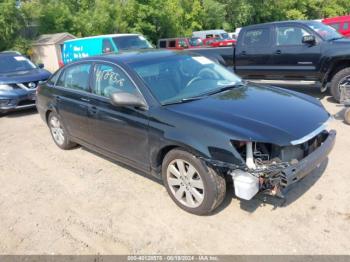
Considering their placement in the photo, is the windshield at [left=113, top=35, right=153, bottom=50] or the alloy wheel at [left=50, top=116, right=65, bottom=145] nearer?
the alloy wheel at [left=50, top=116, right=65, bottom=145]

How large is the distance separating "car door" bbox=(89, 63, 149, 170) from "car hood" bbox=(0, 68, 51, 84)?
5.10 m

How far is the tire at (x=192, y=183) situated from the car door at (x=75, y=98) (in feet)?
5.48

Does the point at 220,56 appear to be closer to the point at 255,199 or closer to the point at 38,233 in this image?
the point at 255,199

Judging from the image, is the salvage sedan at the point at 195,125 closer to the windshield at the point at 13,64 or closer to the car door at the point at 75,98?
the car door at the point at 75,98

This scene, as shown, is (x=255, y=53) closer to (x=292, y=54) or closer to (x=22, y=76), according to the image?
(x=292, y=54)

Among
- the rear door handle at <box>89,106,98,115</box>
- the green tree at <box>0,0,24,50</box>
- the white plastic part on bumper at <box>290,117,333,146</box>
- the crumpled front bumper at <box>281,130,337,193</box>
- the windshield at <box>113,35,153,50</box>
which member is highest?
the green tree at <box>0,0,24,50</box>

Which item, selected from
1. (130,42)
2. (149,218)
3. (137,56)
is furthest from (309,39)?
(130,42)

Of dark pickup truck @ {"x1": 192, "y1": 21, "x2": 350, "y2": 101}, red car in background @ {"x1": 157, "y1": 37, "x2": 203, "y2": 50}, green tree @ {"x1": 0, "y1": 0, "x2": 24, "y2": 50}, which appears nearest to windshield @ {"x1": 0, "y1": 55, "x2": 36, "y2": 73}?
dark pickup truck @ {"x1": 192, "y1": 21, "x2": 350, "y2": 101}

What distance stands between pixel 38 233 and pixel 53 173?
1.56 metres

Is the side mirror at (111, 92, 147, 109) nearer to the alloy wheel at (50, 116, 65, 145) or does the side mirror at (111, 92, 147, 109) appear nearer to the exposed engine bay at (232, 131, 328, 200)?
the exposed engine bay at (232, 131, 328, 200)

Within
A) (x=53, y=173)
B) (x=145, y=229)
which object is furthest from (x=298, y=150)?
(x=53, y=173)

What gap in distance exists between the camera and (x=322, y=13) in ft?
171

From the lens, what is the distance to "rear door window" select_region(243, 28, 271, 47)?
28.1 feet

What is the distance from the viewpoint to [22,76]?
9.08 meters
